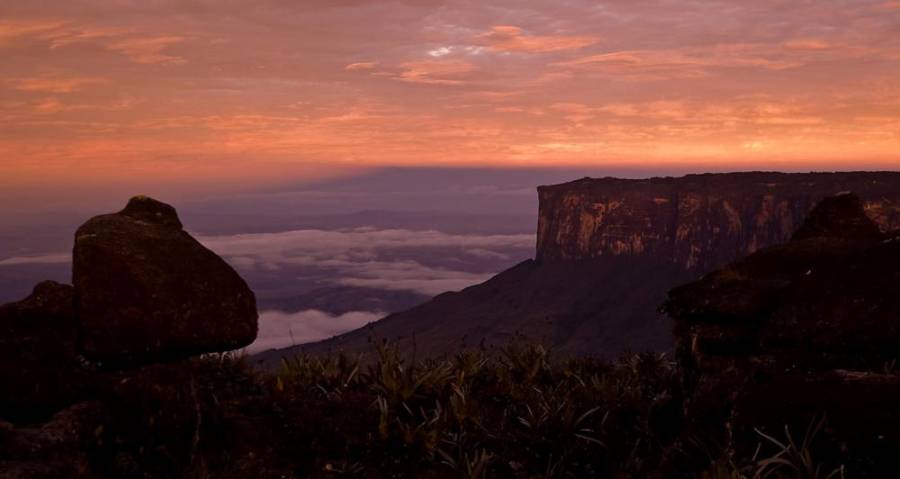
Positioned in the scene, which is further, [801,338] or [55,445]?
[801,338]

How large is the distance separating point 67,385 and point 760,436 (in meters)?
6.65

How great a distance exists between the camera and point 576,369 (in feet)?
36.7

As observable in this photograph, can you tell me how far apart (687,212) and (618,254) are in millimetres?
17340

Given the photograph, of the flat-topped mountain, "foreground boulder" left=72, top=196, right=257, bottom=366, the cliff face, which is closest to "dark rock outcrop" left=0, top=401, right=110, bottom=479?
"foreground boulder" left=72, top=196, right=257, bottom=366

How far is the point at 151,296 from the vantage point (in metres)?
7.97

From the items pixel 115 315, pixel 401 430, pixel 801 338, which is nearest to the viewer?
pixel 801 338

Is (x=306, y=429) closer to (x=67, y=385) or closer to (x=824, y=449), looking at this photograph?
(x=67, y=385)

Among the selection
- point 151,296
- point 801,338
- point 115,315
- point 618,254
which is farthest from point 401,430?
point 618,254

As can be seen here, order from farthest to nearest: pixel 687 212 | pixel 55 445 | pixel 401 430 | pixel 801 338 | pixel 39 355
Result: pixel 687 212
pixel 401 430
pixel 39 355
pixel 801 338
pixel 55 445

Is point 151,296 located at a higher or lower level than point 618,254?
higher

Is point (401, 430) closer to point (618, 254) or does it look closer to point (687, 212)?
point (687, 212)

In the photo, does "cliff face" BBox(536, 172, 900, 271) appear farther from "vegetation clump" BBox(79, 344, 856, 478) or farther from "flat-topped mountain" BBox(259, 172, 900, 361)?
"vegetation clump" BBox(79, 344, 856, 478)

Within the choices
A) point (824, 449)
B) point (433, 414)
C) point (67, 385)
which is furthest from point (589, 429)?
point (67, 385)

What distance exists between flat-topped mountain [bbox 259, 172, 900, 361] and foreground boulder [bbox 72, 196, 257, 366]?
93935mm
